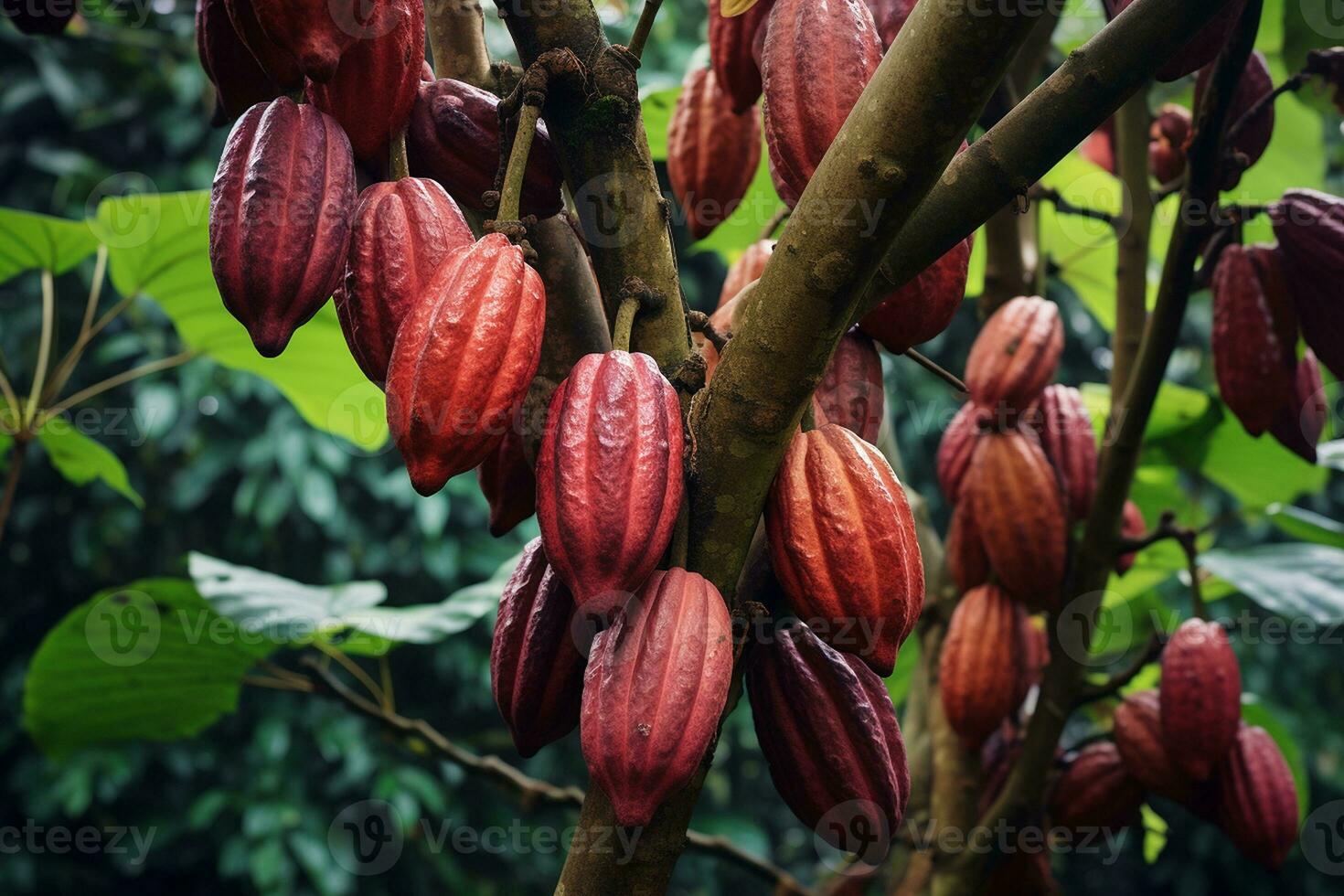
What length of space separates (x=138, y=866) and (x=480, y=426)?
289 cm

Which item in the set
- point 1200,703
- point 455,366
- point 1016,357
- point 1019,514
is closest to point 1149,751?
point 1200,703

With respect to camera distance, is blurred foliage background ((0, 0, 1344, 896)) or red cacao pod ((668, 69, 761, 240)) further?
blurred foliage background ((0, 0, 1344, 896))

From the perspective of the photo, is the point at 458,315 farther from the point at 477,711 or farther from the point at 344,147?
the point at 477,711

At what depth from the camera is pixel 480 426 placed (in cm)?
51

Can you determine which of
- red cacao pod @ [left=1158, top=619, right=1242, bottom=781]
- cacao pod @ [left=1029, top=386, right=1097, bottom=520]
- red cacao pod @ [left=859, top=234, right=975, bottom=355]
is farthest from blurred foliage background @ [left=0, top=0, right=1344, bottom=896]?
red cacao pod @ [left=859, top=234, right=975, bottom=355]

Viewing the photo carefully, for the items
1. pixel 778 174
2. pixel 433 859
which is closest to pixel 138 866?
pixel 433 859

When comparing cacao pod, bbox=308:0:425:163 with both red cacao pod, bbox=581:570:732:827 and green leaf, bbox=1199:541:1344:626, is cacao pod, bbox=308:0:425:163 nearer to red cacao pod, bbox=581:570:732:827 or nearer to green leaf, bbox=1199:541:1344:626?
red cacao pod, bbox=581:570:732:827

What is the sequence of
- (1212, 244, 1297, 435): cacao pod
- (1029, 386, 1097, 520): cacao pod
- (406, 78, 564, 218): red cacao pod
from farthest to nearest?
(1029, 386, 1097, 520): cacao pod, (1212, 244, 1297, 435): cacao pod, (406, 78, 564, 218): red cacao pod

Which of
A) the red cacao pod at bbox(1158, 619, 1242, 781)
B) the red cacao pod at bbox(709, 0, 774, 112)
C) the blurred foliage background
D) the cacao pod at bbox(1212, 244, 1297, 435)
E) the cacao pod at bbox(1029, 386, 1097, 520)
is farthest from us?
the blurred foliage background

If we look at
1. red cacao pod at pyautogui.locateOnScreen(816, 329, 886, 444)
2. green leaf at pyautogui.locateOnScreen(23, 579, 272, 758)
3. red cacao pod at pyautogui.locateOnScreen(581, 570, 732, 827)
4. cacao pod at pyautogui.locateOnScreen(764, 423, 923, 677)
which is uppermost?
red cacao pod at pyautogui.locateOnScreen(816, 329, 886, 444)

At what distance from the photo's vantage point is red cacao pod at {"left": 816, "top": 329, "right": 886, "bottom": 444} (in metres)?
0.65

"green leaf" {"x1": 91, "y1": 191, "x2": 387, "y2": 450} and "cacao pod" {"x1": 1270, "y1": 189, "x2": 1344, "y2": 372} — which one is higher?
"cacao pod" {"x1": 1270, "y1": 189, "x2": 1344, "y2": 372}

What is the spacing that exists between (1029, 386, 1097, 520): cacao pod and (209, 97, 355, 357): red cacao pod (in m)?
0.80

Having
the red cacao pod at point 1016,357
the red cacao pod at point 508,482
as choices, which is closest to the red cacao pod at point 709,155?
the red cacao pod at point 1016,357
